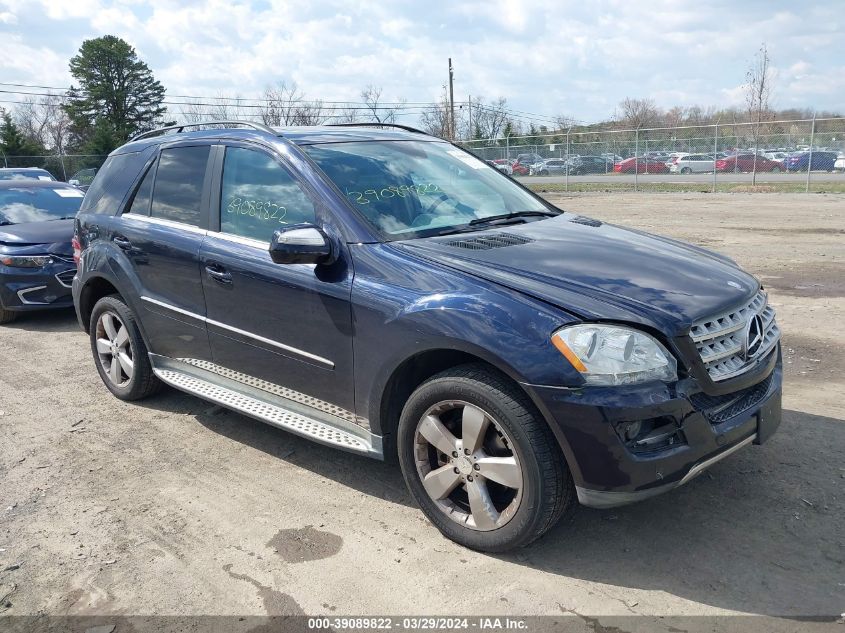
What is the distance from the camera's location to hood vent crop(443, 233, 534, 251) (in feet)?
11.7

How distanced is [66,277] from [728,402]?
730 cm

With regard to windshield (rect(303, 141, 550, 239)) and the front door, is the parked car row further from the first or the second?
the front door

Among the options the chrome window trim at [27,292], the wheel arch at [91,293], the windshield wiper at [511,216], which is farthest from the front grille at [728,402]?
the chrome window trim at [27,292]

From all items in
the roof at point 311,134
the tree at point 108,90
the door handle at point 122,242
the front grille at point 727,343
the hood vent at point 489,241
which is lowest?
the front grille at point 727,343

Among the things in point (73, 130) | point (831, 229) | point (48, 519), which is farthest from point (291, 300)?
point (73, 130)

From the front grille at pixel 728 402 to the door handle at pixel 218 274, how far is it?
2.56m

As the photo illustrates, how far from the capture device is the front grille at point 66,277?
8078mm

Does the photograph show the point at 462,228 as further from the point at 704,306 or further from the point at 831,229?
the point at 831,229

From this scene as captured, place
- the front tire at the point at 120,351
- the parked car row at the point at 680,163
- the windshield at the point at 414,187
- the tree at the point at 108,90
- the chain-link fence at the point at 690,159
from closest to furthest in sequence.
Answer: the windshield at the point at 414,187, the front tire at the point at 120,351, the chain-link fence at the point at 690,159, the parked car row at the point at 680,163, the tree at the point at 108,90

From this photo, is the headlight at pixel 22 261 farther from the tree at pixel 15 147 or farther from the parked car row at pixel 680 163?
the tree at pixel 15 147

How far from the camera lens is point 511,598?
115 inches

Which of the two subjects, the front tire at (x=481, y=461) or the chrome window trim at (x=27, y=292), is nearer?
the front tire at (x=481, y=461)

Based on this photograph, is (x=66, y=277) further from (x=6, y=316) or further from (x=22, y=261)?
(x=6, y=316)

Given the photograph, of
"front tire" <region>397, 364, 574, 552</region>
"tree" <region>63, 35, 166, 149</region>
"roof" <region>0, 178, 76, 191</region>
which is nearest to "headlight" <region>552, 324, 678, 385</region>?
"front tire" <region>397, 364, 574, 552</region>
